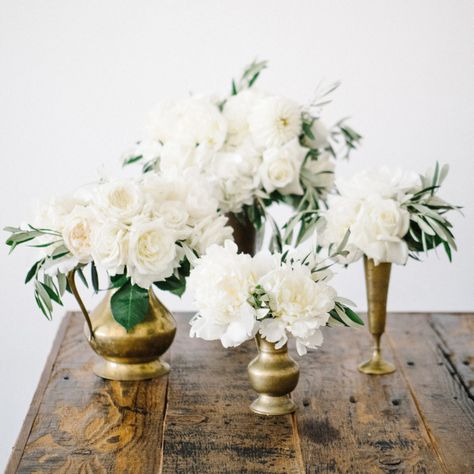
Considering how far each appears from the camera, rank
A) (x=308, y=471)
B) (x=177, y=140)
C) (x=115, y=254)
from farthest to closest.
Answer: (x=177, y=140), (x=115, y=254), (x=308, y=471)

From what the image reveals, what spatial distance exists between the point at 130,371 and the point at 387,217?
54 cm

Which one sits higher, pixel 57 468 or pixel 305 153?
pixel 305 153

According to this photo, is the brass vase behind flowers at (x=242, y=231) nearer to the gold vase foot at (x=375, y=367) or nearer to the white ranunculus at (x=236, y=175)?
the white ranunculus at (x=236, y=175)

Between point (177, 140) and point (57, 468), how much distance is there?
0.81m

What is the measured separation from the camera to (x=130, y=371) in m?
1.60

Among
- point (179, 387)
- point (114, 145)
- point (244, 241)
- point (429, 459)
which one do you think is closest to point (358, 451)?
point (429, 459)

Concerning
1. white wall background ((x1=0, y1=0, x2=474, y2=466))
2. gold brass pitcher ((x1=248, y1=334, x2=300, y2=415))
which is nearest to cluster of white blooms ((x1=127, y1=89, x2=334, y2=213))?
gold brass pitcher ((x1=248, y1=334, x2=300, y2=415))

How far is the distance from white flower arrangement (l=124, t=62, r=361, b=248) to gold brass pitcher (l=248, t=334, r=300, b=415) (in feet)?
1.53

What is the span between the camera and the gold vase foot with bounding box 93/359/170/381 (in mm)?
1594

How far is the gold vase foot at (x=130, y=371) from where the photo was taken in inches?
62.7

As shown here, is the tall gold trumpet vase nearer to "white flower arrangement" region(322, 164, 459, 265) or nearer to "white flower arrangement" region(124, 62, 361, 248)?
"white flower arrangement" region(322, 164, 459, 265)

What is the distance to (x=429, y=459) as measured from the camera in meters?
1.25

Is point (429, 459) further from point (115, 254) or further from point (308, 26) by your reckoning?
point (308, 26)

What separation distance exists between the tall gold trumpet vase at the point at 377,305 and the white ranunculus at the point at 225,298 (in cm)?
38
